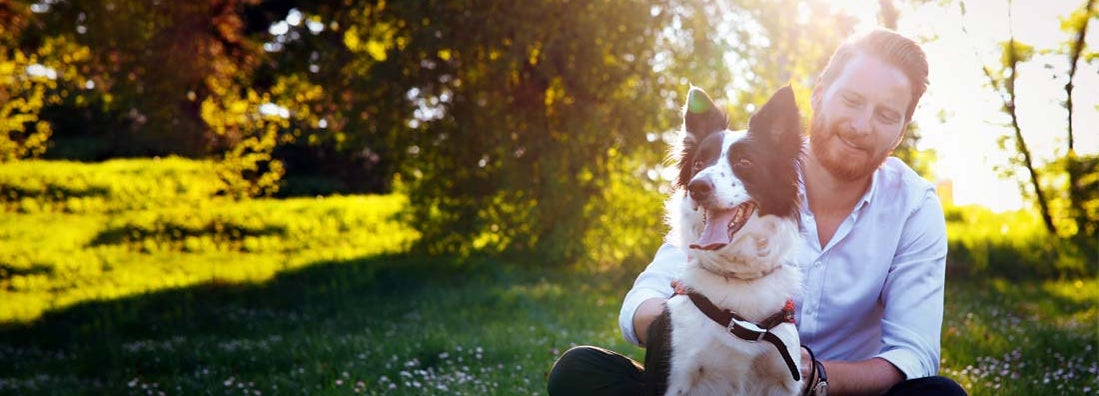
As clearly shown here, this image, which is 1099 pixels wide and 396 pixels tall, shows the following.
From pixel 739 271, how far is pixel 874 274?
26.8 inches

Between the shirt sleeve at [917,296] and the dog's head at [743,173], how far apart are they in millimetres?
548

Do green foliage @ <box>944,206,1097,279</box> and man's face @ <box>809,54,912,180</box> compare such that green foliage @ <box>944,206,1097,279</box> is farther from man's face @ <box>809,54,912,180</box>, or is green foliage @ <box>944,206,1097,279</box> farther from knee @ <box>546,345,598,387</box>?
knee @ <box>546,345,598,387</box>

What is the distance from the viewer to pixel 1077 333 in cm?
752

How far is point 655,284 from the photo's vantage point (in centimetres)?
378

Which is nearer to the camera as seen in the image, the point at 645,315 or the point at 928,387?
the point at 928,387

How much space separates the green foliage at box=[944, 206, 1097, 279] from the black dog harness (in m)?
9.98

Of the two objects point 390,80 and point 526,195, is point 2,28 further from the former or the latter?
point 526,195

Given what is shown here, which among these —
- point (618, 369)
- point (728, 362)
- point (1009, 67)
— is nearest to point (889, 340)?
point (728, 362)

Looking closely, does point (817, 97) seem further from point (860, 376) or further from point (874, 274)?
point (860, 376)

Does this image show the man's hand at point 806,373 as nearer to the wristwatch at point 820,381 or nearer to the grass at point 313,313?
the wristwatch at point 820,381

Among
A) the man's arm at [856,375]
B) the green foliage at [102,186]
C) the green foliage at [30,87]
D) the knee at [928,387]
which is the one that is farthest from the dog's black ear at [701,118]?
the green foliage at [102,186]

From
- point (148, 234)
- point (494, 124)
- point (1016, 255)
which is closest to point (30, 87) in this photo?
point (148, 234)

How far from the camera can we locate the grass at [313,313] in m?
6.60

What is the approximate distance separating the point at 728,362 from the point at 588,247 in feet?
28.9
